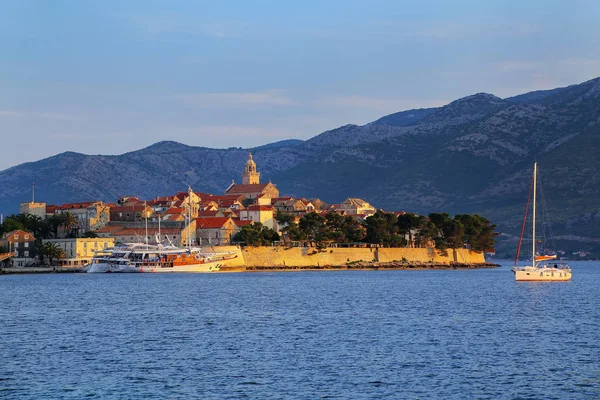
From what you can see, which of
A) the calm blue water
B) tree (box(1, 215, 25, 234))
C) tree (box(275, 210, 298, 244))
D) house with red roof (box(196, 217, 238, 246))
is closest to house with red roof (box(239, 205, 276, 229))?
tree (box(275, 210, 298, 244))

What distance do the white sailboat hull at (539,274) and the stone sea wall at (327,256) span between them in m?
44.9

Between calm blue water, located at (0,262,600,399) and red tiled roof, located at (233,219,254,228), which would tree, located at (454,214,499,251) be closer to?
red tiled roof, located at (233,219,254,228)

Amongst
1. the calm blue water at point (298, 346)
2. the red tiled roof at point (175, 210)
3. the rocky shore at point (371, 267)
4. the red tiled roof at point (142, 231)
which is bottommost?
the calm blue water at point (298, 346)

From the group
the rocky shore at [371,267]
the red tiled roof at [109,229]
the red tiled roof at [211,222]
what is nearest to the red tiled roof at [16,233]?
the red tiled roof at [109,229]

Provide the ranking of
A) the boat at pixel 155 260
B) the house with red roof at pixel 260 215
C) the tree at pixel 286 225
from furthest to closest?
the house with red roof at pixel 260 215 → the tree at pixel 286 225 → the boat at pixel 155 260

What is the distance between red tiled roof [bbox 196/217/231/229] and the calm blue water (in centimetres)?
6842

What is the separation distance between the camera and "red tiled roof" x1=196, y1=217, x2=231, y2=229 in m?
153

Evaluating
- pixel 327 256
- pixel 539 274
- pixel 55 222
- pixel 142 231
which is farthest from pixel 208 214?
pixel 539 274

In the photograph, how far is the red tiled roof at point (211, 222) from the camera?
152875 millimetres

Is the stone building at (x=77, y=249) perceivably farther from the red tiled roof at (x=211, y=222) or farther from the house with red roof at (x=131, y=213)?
the house with red roof at (x=131, y=213)

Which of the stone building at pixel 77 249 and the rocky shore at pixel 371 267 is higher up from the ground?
the stone building at pixel 77 249

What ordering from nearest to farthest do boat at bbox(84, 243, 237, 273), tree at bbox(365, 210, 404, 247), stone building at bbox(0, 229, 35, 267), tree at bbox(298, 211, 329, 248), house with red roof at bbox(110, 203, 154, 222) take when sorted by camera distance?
boat at bbox(84, 243, 237, 273) < stone building at bbox(0, 229, 35, 267) < tree at bbox(298, 211, 329, 248) < tree at bbox(365, 210, 404, 247) < house with red roof at bbox(110, 203, 154, 222)

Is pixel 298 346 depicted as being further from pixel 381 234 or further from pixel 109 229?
pixel 109 229

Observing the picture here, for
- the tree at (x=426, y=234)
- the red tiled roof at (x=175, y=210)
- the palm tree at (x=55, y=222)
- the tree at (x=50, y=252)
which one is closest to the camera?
the tree at (x=50, y=252)
